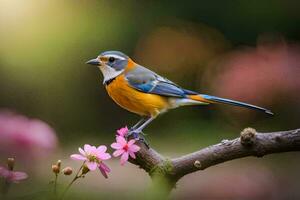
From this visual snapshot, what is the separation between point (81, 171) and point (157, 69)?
8.00 feet

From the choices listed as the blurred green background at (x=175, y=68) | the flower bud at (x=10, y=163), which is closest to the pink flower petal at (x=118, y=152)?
the flower bud at (x=10, y=163)

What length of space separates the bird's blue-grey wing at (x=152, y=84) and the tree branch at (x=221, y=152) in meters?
0.31

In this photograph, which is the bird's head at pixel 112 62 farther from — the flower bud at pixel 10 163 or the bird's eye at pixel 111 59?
the flower bud at pixel 10 163

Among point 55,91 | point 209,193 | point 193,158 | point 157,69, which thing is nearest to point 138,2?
point 157,69

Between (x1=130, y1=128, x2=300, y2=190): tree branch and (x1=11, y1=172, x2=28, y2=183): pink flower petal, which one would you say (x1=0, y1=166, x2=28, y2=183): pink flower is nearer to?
(x1=11, y1=172, x2=28, y2=183): pink flower petal

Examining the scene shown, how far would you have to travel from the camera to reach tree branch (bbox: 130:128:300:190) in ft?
2.61

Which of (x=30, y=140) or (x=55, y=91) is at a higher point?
(x=55, y=91)

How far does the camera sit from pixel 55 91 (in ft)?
10.2

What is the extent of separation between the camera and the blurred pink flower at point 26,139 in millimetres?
765

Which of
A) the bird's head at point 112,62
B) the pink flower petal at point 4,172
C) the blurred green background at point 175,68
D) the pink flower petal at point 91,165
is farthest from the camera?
the blurred green background at point 175,68

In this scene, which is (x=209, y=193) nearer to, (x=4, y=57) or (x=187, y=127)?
(x=187, y=127)

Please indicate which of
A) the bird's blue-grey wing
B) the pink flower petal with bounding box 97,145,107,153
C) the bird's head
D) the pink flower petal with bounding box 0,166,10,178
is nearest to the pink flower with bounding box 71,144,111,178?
the pink flower petal with bounding box 97,145,107,153

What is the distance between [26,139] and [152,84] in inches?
20.7

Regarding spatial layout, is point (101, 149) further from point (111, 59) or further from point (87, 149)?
point (111, 59)
